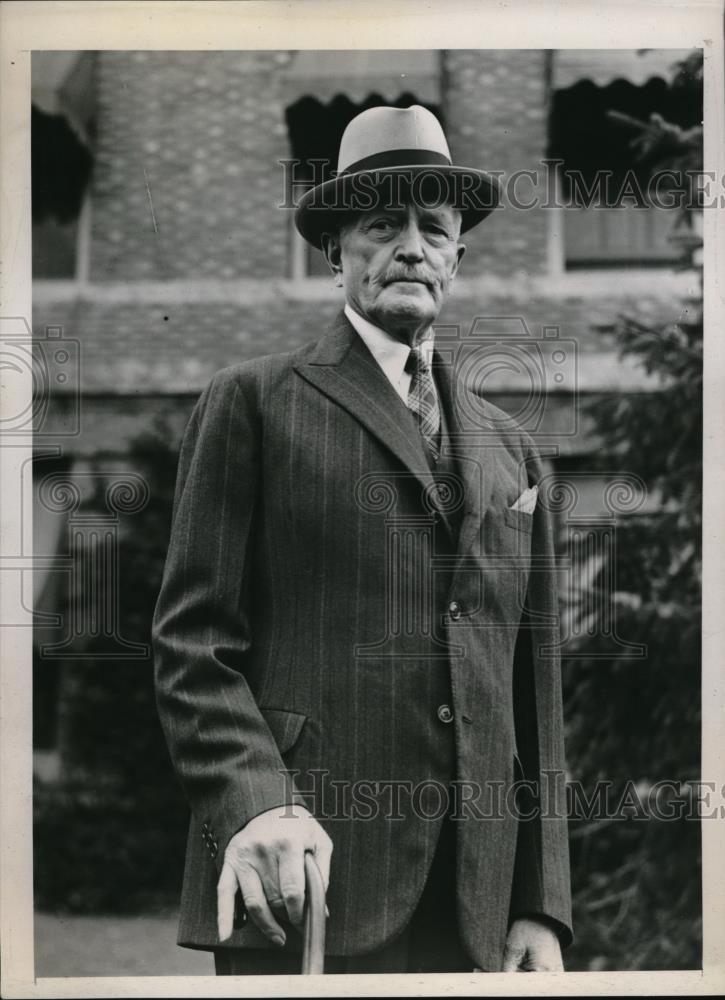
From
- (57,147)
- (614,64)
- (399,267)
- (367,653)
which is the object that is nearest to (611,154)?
(614,64)

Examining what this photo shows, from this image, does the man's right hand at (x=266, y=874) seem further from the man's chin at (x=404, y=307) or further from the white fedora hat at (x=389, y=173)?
the white fedora hat at (x=389, y=173)

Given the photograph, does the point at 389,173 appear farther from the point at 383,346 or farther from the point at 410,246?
the point at 383,346

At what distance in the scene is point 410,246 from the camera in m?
2.90

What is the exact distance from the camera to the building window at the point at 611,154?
11.1 feet

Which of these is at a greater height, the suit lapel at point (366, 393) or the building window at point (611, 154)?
the building window at point (611, 154)

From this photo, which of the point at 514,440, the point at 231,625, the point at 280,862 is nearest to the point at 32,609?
the point at 231,625

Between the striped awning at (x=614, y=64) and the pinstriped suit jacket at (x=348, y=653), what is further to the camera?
the striped awning at (x=614, y=64)

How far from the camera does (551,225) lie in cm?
350

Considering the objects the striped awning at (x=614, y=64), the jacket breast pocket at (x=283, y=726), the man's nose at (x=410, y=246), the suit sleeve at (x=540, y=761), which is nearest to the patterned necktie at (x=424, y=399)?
the man's nose at (x=410, y=246)

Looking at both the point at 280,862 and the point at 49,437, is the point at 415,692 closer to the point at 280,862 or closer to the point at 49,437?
the point at 280,862

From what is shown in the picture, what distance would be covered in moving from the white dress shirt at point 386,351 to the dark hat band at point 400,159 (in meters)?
0.33

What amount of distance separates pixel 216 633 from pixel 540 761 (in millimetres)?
751

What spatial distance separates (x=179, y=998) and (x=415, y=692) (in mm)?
899

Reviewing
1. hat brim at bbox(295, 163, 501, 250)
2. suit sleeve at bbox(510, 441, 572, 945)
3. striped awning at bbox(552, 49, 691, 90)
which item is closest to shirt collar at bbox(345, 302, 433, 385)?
hat brim at bbox(295, 163, 501, 250)
